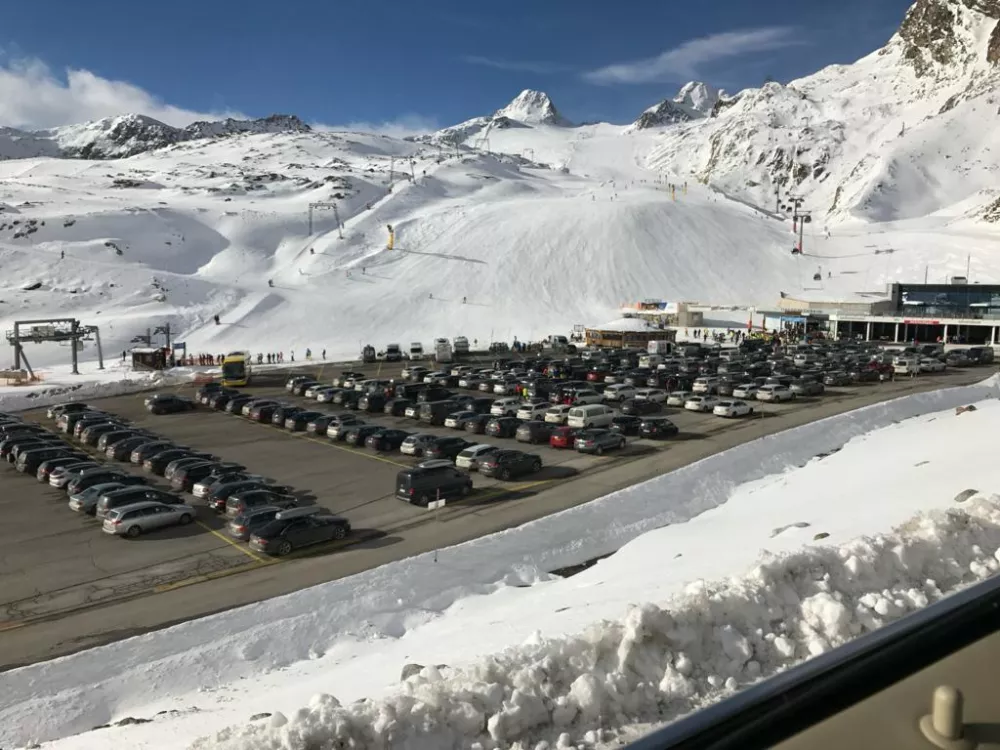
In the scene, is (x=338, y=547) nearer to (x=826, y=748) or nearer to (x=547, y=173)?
(x=826, y=748)

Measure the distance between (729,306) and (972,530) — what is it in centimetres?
8590

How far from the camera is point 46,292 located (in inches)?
3068

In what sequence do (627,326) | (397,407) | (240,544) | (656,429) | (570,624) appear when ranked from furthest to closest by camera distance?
(627,326), (397,407), (656,429), (240,544), (570,624)

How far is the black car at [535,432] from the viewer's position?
29.3m

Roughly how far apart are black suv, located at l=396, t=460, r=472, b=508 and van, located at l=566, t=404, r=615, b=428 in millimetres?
10031

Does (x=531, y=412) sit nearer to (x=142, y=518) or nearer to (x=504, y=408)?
(x=504, y=408)

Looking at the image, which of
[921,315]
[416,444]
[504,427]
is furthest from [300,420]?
[921,315]

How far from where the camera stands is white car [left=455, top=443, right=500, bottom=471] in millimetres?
25062

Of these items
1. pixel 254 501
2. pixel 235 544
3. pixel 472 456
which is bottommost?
pixel 235 544

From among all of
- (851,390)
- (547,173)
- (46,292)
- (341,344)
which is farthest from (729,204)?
(46,292)

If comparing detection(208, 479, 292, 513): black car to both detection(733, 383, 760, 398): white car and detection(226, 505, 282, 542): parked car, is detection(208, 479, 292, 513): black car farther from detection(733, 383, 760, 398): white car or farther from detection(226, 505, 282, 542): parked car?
detection(733, 383, 760, 398): white car

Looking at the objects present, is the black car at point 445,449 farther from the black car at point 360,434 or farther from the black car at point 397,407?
the black car at point 397,407

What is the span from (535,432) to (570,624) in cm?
1971

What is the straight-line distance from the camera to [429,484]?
842 inches
